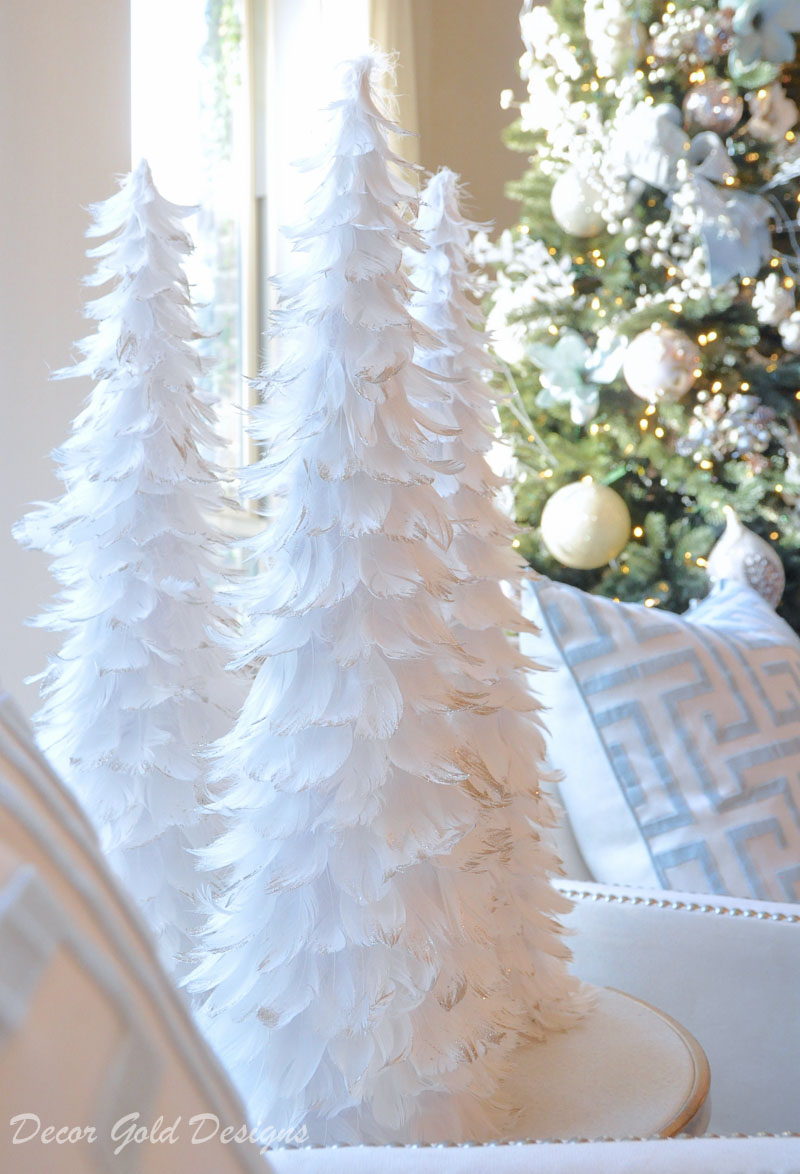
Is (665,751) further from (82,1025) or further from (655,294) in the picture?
(655,294)

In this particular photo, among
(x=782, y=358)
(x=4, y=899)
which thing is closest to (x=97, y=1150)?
(x=4, y=899)

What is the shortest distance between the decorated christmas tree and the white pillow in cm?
82

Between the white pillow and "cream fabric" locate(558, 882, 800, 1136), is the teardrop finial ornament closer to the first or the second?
the white pillow

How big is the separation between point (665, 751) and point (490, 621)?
445 mm

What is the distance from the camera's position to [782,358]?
2113 millimetres

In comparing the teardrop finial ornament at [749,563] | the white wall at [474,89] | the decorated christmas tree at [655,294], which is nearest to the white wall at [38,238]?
the decorated christmas tree at [655,294]

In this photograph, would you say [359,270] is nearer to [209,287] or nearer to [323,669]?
[323,669]

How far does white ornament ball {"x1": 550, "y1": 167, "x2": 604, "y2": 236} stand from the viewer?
207 centimetres

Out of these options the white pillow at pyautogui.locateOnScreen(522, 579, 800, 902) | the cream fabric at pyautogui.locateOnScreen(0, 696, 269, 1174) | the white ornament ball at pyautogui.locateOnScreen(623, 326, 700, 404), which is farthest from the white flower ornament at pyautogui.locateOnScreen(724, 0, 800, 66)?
the cream fabric at pyautogui.locateOnScreen(0, 696, 269, 1174)

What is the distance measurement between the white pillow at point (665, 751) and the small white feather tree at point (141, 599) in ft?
1.71

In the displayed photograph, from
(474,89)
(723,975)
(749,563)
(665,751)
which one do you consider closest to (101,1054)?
(723,975)

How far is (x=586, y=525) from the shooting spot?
2.01m

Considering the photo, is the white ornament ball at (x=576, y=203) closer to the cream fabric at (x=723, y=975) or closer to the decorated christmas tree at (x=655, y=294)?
the decorated christmas tree at (x=655, y=294)

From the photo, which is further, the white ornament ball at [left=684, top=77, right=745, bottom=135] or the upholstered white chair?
the white ornament ball at [left=684, top=77, right=745, bottom=135]
